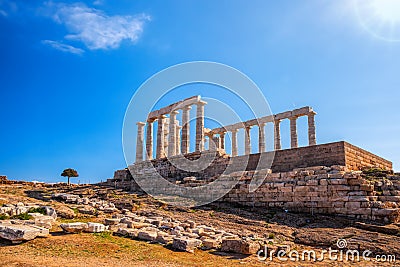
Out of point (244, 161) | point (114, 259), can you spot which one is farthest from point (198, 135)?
point (114, 259)

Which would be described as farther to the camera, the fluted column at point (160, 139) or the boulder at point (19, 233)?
the fluted column at point (160, 139)

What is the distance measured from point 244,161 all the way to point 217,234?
12.4 m

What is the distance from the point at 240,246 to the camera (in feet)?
30.1

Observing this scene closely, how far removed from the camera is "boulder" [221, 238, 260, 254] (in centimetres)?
909

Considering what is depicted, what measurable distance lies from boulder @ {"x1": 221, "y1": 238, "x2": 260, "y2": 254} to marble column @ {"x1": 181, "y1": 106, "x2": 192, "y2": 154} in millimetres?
22803

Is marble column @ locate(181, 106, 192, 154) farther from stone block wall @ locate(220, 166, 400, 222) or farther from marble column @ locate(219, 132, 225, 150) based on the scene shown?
stone block wall @ locate(220, 166, 400, 222)

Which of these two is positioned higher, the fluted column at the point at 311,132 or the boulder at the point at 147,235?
the fluted column at the point at 311,132

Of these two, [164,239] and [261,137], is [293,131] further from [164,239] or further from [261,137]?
[164,239]

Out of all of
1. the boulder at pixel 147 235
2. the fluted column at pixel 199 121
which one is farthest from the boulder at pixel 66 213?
the fluted column at pixel 199 121

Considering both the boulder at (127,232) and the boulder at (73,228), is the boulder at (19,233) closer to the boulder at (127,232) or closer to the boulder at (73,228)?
the boulder at (73,228)

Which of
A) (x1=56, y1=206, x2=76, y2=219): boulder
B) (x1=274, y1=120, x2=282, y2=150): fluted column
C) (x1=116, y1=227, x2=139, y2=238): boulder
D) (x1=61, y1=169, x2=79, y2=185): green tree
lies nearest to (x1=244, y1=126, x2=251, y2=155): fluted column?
(x1=274, y1=120, x2=282, y2=150): fluted column

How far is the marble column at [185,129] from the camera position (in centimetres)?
3234

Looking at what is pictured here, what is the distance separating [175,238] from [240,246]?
1830mm

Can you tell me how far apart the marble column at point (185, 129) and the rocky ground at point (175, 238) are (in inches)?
647
